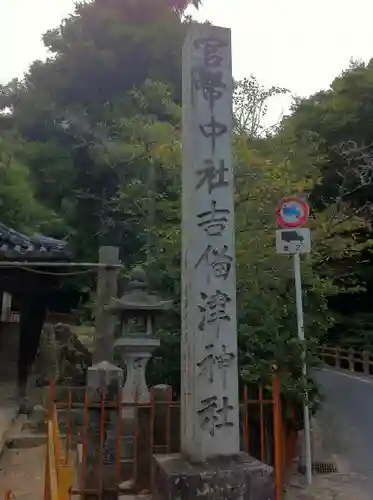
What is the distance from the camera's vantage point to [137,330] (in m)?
6.72

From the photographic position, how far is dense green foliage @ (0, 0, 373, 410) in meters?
7.57

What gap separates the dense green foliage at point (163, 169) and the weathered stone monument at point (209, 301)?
8.52 ft

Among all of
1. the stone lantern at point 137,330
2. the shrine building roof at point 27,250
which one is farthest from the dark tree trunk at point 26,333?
the stone lantern at point 137,330

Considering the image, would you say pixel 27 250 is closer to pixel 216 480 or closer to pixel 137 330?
pixel 137 330

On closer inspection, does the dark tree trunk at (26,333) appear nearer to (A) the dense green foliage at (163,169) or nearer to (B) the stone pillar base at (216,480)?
(A) the dense green foliage at (163,169)

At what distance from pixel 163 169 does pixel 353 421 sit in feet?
20.1

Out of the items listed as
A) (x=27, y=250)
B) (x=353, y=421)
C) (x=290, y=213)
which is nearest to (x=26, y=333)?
(x=27, y=250)

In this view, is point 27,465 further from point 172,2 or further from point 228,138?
point 172,2

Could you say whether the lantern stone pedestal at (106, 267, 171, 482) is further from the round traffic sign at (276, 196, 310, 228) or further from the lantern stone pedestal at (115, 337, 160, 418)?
the round traffic sign at (276, 196, 310, 228)

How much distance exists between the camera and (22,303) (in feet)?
36.0

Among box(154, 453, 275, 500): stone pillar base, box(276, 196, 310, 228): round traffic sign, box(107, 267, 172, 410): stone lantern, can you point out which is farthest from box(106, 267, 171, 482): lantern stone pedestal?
box(154, 453, 275, 500): stone pillar base

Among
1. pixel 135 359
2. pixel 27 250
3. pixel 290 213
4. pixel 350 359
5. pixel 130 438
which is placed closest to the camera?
pixel 130 438

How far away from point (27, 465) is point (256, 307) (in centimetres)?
391

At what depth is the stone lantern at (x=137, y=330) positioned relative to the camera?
6391 mm
